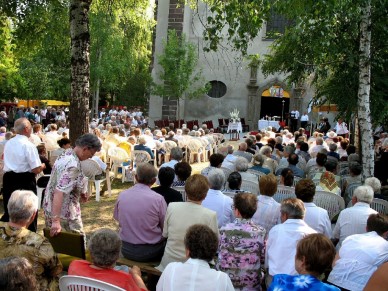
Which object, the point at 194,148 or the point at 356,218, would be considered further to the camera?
the point at 194,148

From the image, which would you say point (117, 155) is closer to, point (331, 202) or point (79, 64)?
point (79, 64)

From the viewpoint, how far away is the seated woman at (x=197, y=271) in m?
3.29

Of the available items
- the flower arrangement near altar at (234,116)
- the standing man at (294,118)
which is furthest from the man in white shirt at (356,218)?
the standing man at (294,118)

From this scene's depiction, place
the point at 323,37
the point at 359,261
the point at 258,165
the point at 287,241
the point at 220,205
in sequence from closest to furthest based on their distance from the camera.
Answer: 1. the point at 359,261
2. the point at 287,241
3. the point at 220,205
4. the point at 323,37
5. the point at 258,165

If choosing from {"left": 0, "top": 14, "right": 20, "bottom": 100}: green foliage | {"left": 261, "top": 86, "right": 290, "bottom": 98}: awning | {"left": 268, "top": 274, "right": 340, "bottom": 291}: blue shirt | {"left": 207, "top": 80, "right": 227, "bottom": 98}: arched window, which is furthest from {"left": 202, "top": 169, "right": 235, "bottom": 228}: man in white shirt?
{"left": 261, "top": 86, "right": 290, "bottom": 98}: awning

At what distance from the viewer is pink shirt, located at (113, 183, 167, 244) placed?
5.14 metres

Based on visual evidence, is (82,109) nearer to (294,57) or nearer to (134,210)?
(134,210)

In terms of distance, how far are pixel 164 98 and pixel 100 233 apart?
26445mm

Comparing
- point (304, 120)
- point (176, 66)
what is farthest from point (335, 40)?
point (304, 120)

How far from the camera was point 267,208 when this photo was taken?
563 centimetres

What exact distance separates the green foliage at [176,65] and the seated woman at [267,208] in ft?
70.5

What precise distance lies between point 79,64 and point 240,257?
204 inches

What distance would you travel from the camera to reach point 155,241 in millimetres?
5242

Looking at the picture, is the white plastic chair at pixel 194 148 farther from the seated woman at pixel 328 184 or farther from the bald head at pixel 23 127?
the bald head at pixel 23 127
